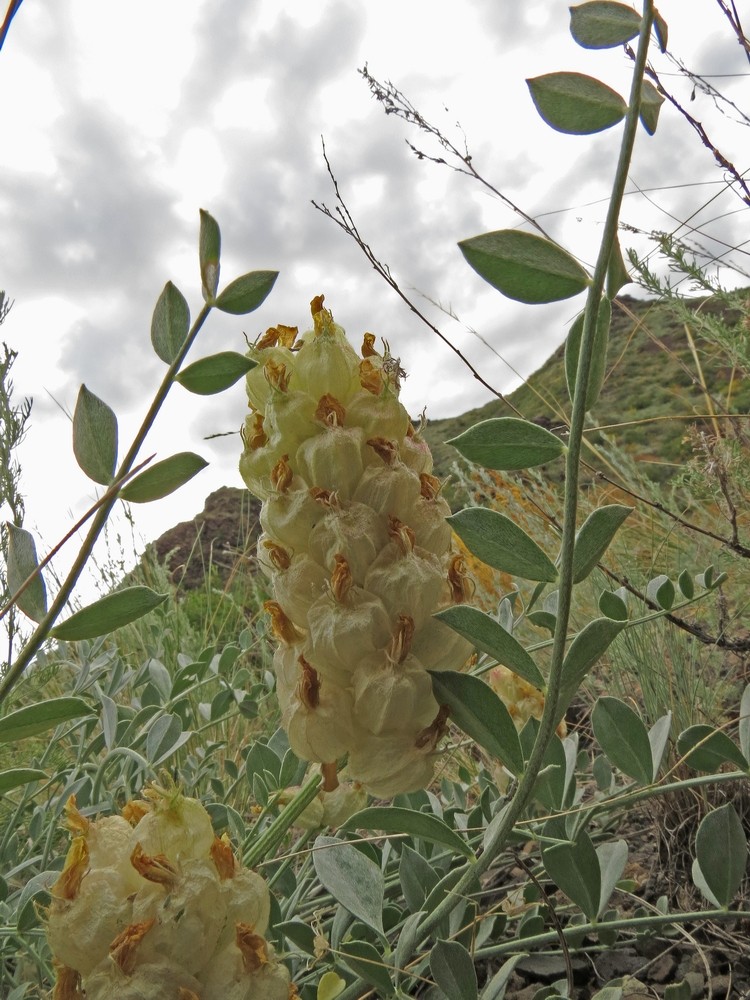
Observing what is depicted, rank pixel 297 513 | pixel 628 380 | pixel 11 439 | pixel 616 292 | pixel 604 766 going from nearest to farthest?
1. pixel 616 292
2. pixel 297 513
3. pixel 604 766
4. pixel 11 439
5. pixel 628 380

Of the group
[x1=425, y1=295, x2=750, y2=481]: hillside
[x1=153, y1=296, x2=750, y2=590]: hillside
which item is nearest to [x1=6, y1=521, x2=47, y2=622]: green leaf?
[x1=153, y1=296, x2=750, y2=590]: hillside

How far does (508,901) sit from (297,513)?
89 centimetres

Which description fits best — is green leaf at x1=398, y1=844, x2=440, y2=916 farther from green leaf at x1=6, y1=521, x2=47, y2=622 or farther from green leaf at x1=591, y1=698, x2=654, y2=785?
green leaf at x1=6, y1=521, x2=47, y2=622

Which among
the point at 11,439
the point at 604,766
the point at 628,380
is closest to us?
the point at 604,766

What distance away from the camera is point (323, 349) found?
25.5 inches

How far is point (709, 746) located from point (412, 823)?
1.13 feet

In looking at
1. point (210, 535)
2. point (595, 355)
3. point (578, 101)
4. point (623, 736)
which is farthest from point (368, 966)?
point (210, 535)

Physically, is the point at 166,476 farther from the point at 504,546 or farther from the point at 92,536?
the point at 504,546

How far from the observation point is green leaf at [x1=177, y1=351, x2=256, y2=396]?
62cm

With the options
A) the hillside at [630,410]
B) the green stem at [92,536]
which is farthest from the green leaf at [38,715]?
the hillside at [630,410]

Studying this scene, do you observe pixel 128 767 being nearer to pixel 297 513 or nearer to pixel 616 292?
pixel 297 513

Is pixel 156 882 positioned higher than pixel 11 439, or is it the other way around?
pixel 11 439

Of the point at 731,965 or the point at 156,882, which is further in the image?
the point at 731,965

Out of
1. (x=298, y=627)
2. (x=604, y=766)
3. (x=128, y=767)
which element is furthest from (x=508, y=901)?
→ (x=298, y=627)
